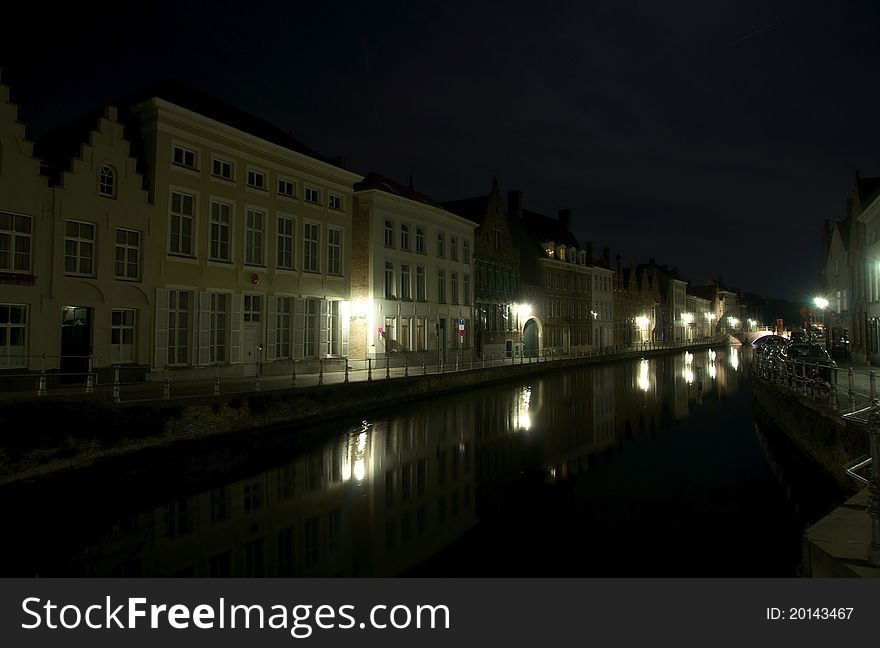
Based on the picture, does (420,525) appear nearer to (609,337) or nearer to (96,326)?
(96,326)

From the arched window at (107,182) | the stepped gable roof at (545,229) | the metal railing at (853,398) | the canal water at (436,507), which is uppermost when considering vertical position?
the stepped gable roof at (545,229)

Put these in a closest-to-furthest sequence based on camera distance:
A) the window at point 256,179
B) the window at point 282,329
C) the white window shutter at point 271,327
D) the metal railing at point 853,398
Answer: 1. the metal railing at point 853,398
2. the window at point 256,179
3. the white window shutter at point 271,327
4. the window at point 282,329

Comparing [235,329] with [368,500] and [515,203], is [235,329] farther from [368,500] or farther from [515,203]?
[515,203]

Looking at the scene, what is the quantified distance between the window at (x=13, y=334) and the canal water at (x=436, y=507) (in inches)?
250

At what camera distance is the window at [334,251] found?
27.8 m

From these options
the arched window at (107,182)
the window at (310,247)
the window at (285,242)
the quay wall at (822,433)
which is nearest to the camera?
the quay wall at (822,433)

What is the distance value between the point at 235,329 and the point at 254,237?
164 inches

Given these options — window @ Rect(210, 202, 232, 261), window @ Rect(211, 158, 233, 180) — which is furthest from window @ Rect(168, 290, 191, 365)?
window @ Rect(211, 158, 233, 180)

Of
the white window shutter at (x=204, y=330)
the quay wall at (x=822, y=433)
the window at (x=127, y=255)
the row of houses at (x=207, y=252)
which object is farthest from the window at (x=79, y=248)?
the quay wall at (x=822, y=433)

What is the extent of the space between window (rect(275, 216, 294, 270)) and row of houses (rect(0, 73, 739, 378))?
6 centimetres

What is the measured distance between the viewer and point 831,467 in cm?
1145

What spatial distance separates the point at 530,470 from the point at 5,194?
16036 millimetres

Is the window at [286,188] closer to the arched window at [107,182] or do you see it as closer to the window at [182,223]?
the window at [182,223]

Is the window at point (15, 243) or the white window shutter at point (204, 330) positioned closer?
the window at point (15, 243)
